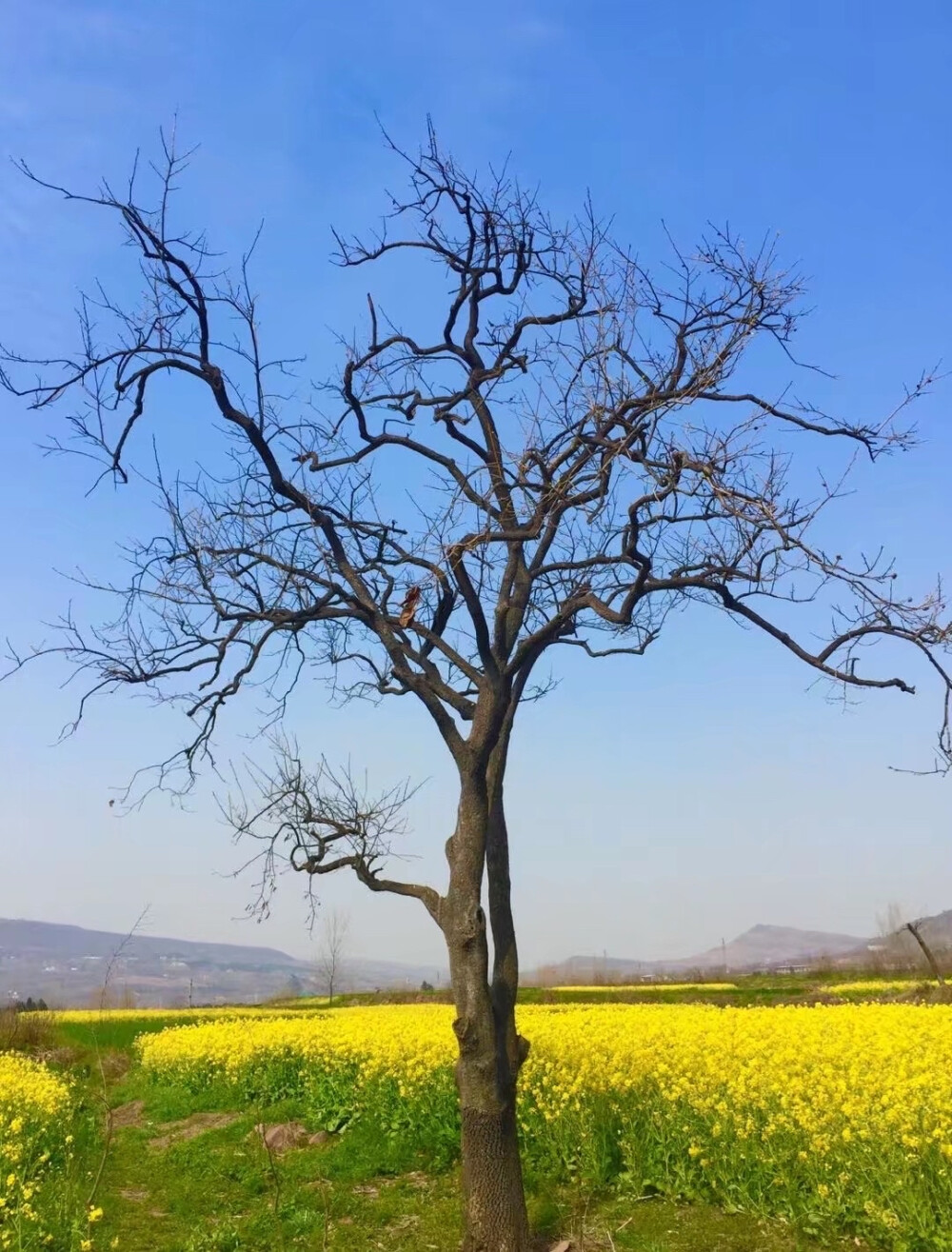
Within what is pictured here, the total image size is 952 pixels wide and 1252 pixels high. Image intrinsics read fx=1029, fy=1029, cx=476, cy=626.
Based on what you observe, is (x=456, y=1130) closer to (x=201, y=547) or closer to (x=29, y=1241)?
(x=29, y=1241)

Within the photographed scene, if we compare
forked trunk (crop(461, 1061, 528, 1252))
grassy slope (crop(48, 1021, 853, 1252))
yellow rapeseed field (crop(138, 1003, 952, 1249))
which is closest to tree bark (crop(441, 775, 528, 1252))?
forked trunk (crop(461, 1061, 528, 1252))

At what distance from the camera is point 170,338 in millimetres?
7746

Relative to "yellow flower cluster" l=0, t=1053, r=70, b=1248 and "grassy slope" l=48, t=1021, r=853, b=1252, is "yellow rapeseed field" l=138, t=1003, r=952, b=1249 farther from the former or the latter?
"yellow flower cluster" l=0, t=1053, r=70, b=1248

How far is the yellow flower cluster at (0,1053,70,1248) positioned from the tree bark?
3127 millimetres

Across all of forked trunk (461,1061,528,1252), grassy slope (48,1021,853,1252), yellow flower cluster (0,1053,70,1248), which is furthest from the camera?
grassy slope (48,1021,853,1252)

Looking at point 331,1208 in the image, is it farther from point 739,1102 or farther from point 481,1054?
point 739,1102

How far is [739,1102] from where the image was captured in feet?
29.7

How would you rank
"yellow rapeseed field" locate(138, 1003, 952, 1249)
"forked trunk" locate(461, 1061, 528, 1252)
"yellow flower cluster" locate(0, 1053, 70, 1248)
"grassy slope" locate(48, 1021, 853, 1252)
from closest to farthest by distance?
"forked trunk" locate(461, 1061, 528, 1252) → "yellow flower cluster" locate(0, 1053, 70, 1248) → "yellow rapeseed field" locate(138, 1003, 952, 1249) → "grassy slope" locate(48, 1021, 853, 1252)

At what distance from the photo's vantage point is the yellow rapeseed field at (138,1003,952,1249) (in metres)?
7.57

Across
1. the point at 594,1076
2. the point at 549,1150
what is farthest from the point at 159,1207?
the point at 594,1076

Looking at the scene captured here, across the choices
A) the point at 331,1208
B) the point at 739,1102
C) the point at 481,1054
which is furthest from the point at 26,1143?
the point at 739,1102

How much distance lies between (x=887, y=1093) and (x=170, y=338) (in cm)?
826

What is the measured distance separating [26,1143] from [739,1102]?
7.01m

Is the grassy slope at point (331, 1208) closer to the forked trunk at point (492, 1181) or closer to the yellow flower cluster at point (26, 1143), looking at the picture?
the forked trunk at point (492, 1181)
